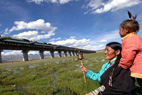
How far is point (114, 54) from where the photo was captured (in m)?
3.33

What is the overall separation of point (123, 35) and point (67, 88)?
4917mm

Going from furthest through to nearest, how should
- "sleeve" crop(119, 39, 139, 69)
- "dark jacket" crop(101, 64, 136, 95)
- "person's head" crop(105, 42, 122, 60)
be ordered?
"person's head" crop(105, 42, 122, 60), "dark jacket" crop(101, 64, 136, 95), "sleeve" crop(119, 39, 139, 69)

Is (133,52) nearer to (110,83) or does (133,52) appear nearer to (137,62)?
(137,62)

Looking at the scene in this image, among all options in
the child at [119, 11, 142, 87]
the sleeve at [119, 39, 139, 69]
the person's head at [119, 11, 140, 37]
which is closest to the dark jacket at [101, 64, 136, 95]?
the child at [119, 11, 142, 87]

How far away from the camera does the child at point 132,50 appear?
8.33ft

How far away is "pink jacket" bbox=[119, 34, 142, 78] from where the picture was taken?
2.53 m

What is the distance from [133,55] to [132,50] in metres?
0.13

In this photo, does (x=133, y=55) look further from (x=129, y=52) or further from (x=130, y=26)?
(x=130, y=26)

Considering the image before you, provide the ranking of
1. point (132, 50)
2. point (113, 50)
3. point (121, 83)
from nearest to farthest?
point (132, 50)
point (121, 83)
point (113, 50)

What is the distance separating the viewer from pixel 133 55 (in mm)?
2545

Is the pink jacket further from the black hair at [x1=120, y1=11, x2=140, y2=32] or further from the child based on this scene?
the black hair at [x1=120, y1=11, x2=140, y2=32]

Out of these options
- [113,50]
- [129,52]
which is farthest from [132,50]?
[113,50]

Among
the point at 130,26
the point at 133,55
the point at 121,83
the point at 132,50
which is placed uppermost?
the point at 130,26

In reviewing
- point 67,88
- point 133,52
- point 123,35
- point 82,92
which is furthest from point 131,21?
point 67,88
